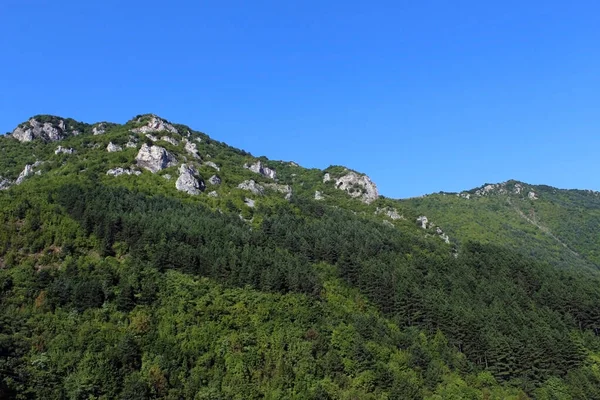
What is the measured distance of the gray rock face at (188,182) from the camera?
391 feet

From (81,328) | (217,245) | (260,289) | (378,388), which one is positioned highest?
(217,245)

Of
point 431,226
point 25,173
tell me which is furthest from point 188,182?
point 431,226

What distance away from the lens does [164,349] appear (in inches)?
2212

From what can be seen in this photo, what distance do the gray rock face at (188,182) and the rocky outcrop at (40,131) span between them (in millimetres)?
78638

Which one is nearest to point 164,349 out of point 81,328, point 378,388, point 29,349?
point 81,328

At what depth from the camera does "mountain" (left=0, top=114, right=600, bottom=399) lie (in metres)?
54.1

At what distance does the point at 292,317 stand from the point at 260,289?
355 inches

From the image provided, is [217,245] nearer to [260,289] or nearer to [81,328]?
[260,289]

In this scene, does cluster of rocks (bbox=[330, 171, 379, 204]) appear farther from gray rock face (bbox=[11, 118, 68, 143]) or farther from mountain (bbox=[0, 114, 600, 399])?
gray rock face (bbox=[11, 118, 68, 143])

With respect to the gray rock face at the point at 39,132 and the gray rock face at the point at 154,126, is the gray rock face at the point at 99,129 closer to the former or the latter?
the gray rock face at the point at 39,132

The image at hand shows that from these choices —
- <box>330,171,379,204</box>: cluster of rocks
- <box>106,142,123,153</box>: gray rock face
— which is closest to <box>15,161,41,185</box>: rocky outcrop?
<box>106,142,123,153</box>: gray rock face

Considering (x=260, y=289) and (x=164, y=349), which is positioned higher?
(x=260, y=289)

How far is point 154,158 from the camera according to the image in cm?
13000

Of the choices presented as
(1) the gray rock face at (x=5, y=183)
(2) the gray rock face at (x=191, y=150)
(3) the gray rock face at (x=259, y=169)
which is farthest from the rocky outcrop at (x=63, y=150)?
(3) the gray rock face at (x=259, y=169)
